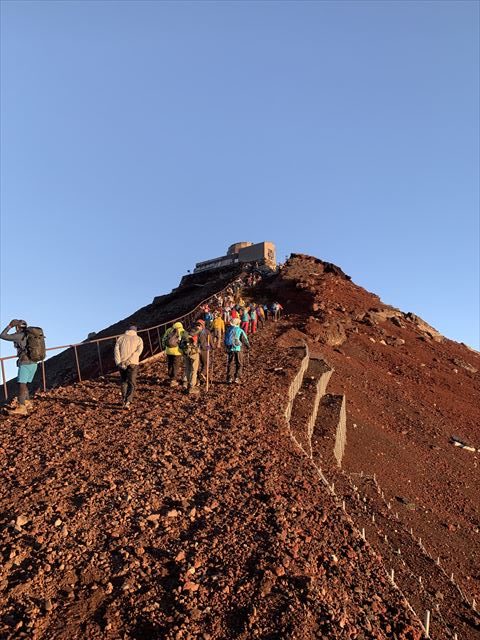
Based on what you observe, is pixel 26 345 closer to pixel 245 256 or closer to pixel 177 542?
pixel 177 542

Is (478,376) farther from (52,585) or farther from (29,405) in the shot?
(52,585)

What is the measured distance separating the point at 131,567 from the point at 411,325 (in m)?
30.0

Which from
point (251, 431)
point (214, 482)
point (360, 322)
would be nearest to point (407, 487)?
point (251, 431)

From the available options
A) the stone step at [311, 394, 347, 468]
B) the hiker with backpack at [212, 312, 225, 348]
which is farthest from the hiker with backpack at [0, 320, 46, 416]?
the hiker with backpack at [212, 312, 225, 348]

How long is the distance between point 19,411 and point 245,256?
42.9 metres

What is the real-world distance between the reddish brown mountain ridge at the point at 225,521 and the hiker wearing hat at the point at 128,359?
0.46m

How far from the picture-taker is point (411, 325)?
32062mm

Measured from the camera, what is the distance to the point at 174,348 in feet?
38.8

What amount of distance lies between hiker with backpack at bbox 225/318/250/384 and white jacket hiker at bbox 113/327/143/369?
2.90 metres

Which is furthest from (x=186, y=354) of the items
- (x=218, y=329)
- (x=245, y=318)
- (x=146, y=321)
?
(x=146, y=321)

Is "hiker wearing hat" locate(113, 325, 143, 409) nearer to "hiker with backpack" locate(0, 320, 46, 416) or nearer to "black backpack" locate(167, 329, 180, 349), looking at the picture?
"hiker with backpack" locate(0, 320, 46, 416)

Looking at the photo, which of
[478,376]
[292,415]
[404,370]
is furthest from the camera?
[478,376]

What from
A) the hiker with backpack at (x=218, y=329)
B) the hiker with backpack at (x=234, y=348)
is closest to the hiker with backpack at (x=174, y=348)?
the hiker with backpack at (x=234, y=348)

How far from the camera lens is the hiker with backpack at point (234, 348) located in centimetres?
1200
